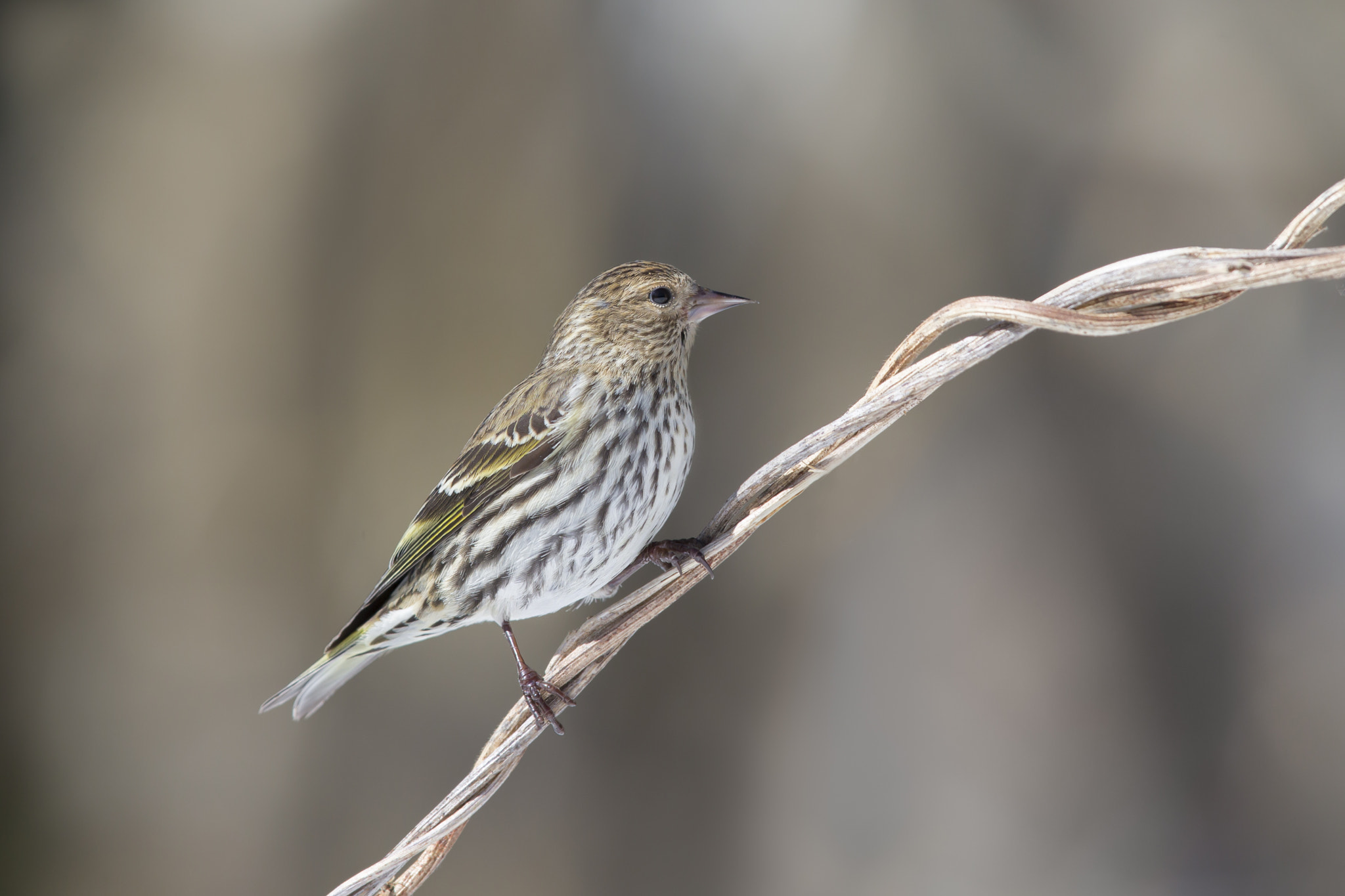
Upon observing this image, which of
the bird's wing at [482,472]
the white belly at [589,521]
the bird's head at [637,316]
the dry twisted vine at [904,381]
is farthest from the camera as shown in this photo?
the bird's head at [637,316]

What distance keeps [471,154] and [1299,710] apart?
4.24 m

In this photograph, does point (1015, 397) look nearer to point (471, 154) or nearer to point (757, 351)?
point (757, 351)

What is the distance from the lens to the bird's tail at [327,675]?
6.73ft

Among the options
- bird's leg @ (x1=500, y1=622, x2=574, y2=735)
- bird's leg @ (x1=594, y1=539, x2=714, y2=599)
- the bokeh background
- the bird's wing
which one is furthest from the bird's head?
the bokeh background

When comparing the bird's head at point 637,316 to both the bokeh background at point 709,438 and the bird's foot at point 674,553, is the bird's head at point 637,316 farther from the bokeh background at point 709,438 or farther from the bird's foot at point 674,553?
the bokeh background at point 709,438

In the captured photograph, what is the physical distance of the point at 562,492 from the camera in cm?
197

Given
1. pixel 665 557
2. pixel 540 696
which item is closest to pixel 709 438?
pixel 665 557

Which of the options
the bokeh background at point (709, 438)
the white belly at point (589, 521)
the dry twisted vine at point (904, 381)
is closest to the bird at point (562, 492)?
the white belly at point (589, 521)

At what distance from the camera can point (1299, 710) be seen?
12.2ft

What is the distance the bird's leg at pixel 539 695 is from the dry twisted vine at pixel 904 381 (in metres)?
0.02

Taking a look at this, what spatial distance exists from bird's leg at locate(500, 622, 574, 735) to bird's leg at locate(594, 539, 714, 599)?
255 mm

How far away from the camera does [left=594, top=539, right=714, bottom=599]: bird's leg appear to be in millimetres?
1562

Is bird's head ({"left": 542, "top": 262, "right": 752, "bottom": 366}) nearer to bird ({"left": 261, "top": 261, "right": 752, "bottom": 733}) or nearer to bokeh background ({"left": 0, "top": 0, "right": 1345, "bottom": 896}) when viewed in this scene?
bird ({"left": 261, "top": 261, "right": 752, "bottom": 733})

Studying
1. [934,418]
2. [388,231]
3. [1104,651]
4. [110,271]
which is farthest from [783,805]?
[110,271]
